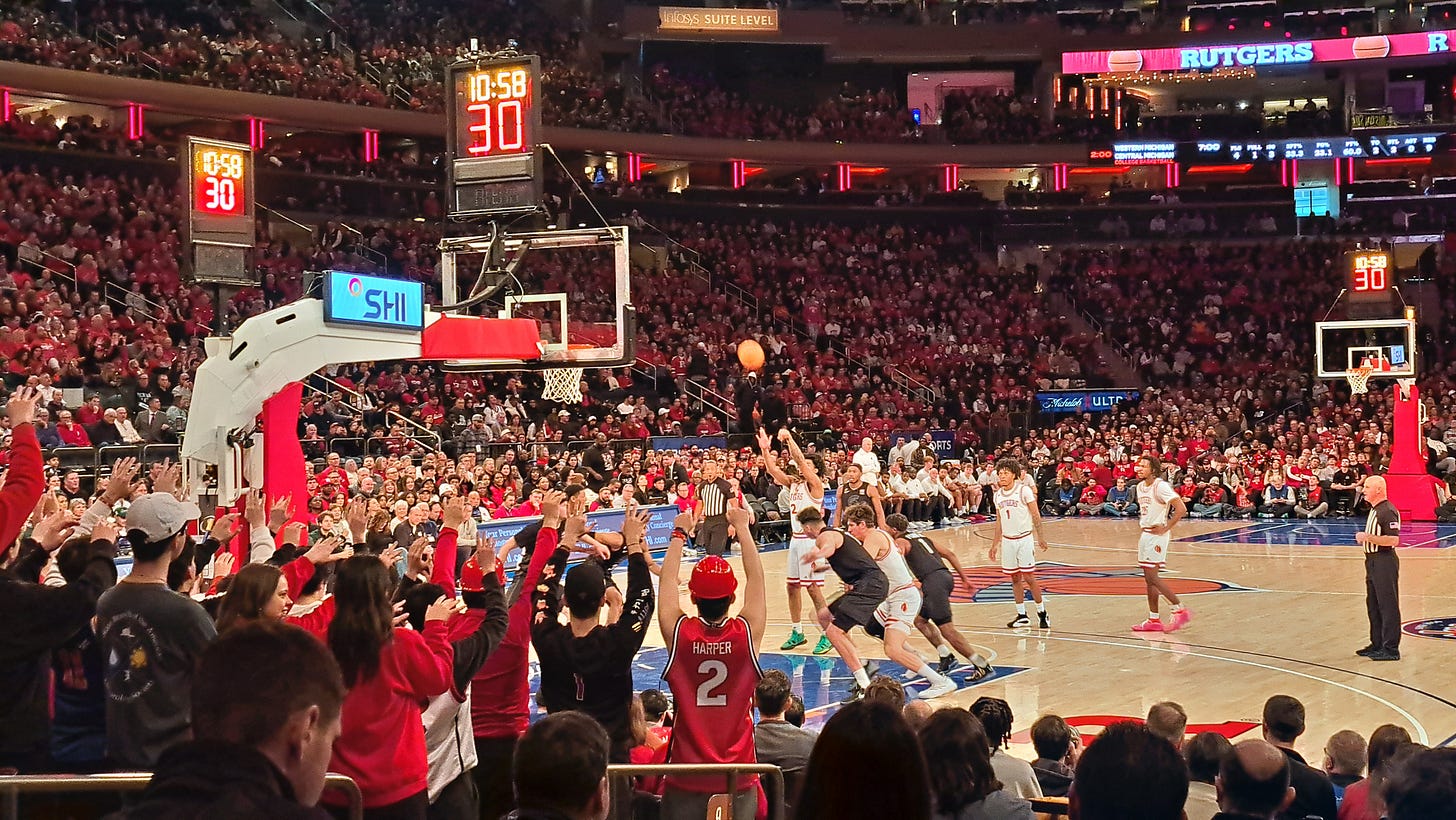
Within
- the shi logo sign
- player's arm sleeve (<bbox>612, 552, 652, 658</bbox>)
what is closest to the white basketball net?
the shi logo sign

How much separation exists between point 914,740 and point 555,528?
409 centimetres

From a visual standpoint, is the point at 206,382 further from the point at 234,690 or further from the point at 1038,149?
the point at 1038,149

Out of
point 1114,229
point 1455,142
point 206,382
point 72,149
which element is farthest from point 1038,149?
point 206,382

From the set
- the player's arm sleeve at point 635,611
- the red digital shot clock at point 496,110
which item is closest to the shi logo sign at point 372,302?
the red digital shot clock at point 496,110

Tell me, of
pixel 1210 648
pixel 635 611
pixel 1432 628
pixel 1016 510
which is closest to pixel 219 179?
pixel 635 611

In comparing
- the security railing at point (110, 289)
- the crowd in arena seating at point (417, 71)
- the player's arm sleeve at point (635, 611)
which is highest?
the crowd in arena seating at point (417, 71)

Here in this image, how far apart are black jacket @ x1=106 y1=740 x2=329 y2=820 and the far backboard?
24.9 m

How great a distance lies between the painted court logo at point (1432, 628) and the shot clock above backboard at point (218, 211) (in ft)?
38.6

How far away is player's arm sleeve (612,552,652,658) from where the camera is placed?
6.28 metres

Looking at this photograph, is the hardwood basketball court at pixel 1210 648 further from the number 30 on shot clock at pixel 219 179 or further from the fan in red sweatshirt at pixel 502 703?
the number 30 on shot clock at pixel 219 179

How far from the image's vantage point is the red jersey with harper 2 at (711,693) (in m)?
5.78

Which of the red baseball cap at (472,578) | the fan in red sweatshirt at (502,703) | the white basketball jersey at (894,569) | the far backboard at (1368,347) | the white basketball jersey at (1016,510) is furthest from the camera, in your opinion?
the far backboard at (1368,347)

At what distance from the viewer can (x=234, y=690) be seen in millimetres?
2629

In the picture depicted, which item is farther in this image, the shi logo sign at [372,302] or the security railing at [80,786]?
the shi logo sign at [372,302]
